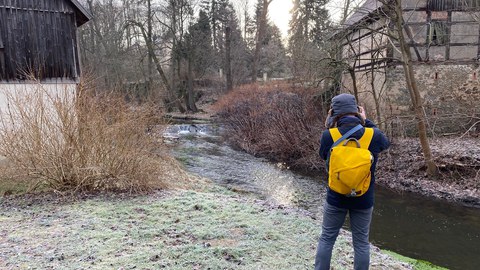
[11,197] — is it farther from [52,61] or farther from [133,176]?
[52,61]

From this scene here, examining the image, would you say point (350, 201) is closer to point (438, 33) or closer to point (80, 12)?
point (80, 12)

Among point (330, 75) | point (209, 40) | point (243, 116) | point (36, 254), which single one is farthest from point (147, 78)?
point (36, 254)

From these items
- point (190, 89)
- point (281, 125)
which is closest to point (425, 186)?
point (281, 125)

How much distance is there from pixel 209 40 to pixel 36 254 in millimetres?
33007

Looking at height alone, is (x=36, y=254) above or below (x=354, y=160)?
below

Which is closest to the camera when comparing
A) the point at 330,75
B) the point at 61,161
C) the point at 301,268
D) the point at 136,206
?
the point at 301,268

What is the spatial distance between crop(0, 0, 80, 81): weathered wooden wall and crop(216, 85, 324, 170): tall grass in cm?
874

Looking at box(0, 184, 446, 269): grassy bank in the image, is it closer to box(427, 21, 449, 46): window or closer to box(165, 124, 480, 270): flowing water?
box(165, 124, 480, 270): flowing water

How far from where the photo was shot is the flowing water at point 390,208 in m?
7.16

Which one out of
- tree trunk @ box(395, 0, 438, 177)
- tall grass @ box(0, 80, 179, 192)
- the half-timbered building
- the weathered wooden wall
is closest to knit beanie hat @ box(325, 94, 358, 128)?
tall grass @ box(0, 80, 179, 192)

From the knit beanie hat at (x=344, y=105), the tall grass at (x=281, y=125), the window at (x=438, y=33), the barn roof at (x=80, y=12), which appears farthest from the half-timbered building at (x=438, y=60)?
the knit beanie hat at (x=344, y=105)

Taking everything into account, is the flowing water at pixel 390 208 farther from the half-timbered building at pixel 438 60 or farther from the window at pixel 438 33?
the window at pixel 438 33

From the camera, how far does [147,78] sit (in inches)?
1337

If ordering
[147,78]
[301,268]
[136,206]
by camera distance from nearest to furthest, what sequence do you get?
[301,268] → [136,206] → [147,78]
